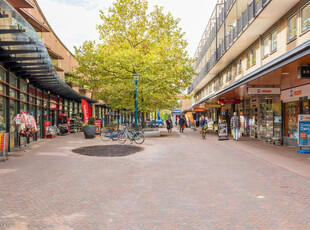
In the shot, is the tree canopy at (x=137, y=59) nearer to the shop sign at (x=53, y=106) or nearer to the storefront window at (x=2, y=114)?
the shop sign at (x=53, y=106)

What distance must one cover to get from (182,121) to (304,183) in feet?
84.7

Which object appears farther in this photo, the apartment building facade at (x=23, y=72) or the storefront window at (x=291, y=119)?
the storefront window at (x=291, y=119)

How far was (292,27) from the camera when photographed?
14984 millimetres

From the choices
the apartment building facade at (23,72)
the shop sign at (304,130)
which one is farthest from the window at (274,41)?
the apartment building facade at (23,72)

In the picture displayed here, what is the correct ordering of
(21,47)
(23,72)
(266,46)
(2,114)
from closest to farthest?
(21,47) < (2,114) < (23,72) < (266,46)

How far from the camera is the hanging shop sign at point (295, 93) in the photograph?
1357cm

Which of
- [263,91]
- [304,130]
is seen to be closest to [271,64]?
[304,130]

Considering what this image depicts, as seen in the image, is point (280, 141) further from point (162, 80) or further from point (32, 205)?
point (32, 205)

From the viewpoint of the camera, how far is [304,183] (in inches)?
267

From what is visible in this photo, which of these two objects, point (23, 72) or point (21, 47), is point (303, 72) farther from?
point (23, 72)

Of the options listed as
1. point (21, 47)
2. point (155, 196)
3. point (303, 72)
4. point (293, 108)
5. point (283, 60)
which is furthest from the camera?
point (293, 108)

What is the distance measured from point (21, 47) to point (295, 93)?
12.4 metres

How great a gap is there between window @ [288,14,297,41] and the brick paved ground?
8.00 meters

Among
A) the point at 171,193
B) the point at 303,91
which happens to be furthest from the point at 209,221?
the point at 303,91
